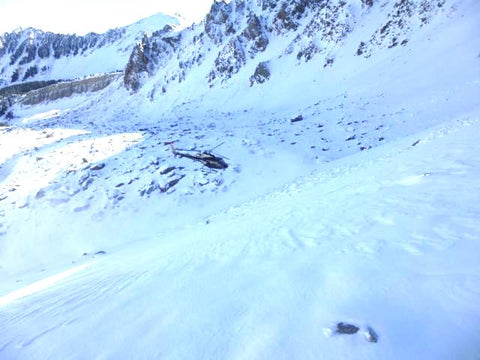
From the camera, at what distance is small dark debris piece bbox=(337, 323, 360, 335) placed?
2.81 m

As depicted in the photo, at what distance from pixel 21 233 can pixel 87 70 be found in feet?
445

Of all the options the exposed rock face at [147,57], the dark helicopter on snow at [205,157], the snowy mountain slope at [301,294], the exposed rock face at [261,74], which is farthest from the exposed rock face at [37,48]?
the snowy mountain slope at [301,294]

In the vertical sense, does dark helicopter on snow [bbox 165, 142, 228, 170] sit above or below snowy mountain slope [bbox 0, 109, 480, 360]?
below

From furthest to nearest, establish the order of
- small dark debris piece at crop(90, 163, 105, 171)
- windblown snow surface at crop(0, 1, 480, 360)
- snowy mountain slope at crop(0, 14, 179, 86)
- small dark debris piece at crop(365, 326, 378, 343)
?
snowy mountain slope at crop(0, 14, 179, 86) → small dark debris piece at crop(90, 163, 105, 171) → windblown snow surface at crop(0, 1, 480, 360) → small dark debris piece at crop(365, 326, 378, 343)

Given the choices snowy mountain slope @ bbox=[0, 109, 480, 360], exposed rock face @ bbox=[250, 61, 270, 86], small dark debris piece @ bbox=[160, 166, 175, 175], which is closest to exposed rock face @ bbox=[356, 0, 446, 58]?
exposed rock face @ bbox=[250, 61, 270, 86]

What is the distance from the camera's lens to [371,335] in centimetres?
271

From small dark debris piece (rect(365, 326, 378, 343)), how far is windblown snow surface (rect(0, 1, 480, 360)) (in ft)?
0.10

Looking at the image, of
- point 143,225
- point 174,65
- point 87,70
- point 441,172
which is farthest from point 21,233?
point 87,70

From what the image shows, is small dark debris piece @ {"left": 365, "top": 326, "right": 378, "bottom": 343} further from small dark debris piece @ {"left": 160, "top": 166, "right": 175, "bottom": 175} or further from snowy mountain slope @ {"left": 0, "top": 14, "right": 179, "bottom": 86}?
snowy mountain slope @ {"left": 0, "top": 14, "right": 179, "bottom": 86}

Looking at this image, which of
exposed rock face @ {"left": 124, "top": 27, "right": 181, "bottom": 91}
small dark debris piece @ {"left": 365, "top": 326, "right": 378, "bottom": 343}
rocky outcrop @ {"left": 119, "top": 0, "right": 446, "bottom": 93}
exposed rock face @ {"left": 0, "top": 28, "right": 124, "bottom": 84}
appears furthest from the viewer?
exposed rock face @ {"left": 0, "top": 28, "right": 124, "bottom": 84}

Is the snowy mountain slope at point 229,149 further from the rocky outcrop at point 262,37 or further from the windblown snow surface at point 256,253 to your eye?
the rocky outcrop at point 262,37

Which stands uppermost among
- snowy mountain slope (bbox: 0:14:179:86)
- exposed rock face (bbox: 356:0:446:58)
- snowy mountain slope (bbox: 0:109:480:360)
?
snowy mountain slope (bbox: 0:14:179:86)

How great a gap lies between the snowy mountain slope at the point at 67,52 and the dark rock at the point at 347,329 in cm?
13200

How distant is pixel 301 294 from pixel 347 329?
779 millimetres
